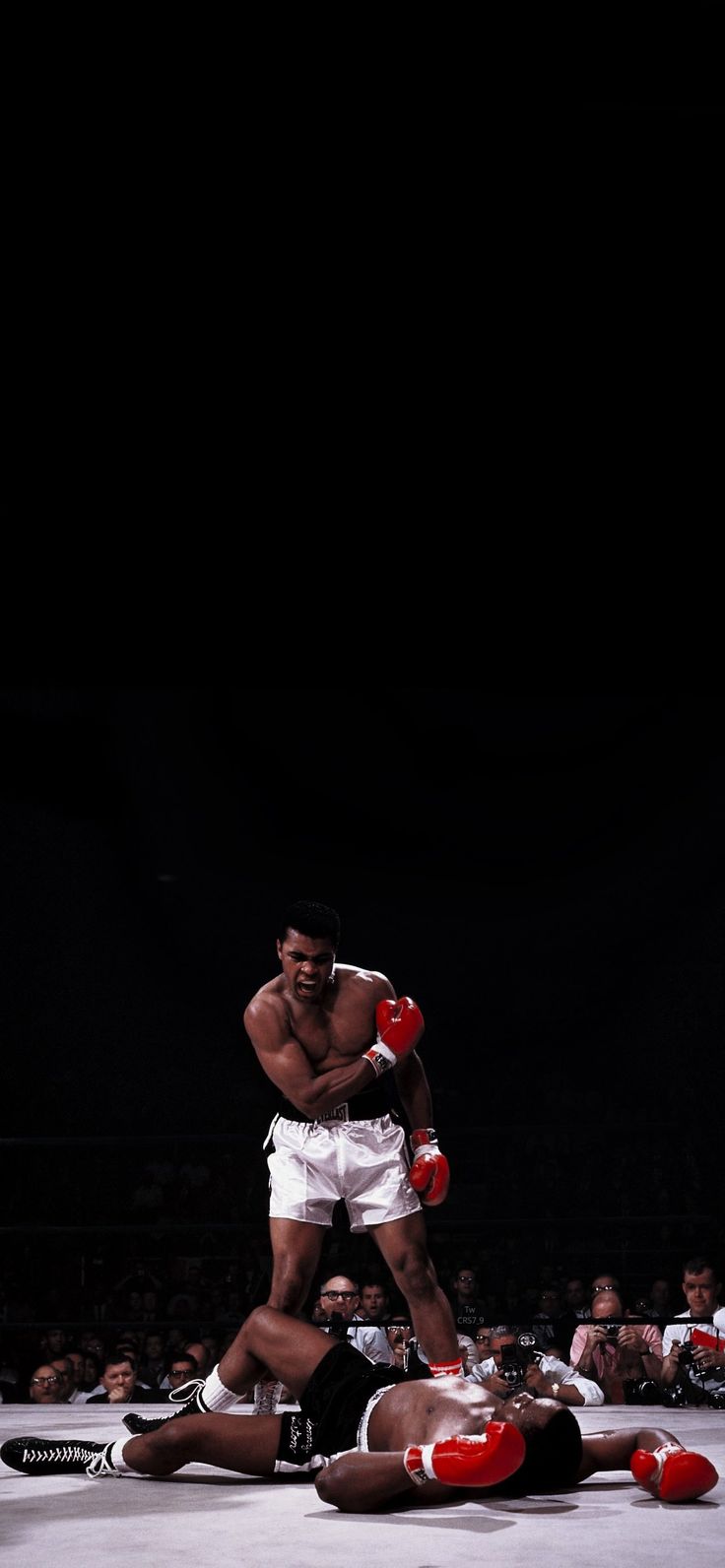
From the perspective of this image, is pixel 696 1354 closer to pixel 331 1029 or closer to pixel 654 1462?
pixel 331 1029

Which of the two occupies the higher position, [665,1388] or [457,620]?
[457,620]

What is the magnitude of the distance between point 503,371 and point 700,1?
1.10 m

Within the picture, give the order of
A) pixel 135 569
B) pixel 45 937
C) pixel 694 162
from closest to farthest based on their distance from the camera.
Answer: pixel 694 162
pixel 135 569
pixel 45 937

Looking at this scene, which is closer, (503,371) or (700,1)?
(700,1)

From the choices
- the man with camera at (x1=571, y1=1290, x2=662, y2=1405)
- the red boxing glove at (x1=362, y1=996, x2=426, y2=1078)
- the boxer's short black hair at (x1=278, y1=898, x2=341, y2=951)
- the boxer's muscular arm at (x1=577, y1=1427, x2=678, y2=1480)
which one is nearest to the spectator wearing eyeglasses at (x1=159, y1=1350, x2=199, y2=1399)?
the man with camera at (x1=571, y1=1290, x2=662, y2=1405)

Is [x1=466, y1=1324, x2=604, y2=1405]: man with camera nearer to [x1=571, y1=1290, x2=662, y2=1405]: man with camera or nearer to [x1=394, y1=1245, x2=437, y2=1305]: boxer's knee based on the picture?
[x1=571, y1=1290, x2=662, y2=1405]: man with camera

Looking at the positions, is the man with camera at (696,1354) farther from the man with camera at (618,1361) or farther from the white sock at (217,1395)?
the white sock at (217,1395)

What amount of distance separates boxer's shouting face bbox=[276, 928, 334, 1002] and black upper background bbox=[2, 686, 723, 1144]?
5.71 m

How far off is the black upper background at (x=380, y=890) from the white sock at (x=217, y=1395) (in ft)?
20.1

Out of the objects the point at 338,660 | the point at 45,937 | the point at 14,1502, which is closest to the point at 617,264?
the point at 338,660

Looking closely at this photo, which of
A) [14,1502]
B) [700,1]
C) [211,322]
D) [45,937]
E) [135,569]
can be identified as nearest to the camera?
[14,1502]

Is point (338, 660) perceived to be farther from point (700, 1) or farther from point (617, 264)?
point (700, 1)

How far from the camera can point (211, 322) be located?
13.3 ft

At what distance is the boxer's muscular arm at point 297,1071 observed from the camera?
2.91 meters
